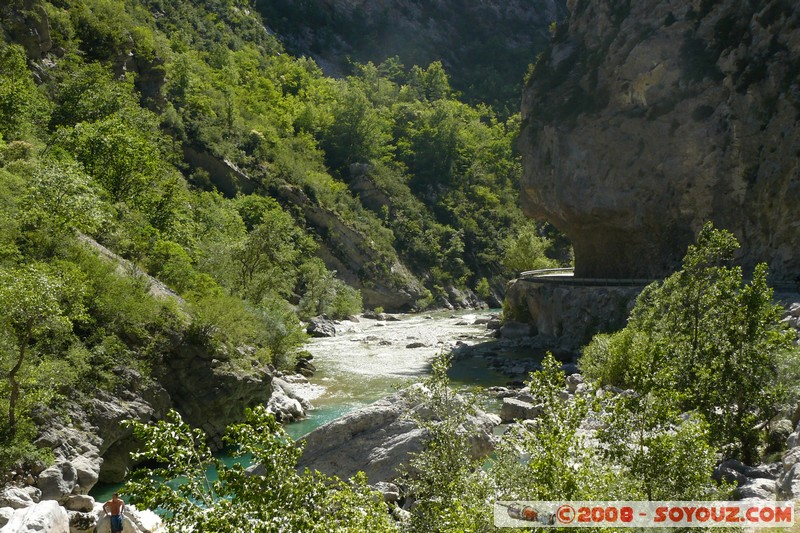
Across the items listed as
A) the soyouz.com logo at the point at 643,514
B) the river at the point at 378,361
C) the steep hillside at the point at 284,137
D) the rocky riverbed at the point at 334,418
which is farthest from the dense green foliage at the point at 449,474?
the steep hillside at the point at 284,137

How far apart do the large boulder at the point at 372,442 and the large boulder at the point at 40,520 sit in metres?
5.54

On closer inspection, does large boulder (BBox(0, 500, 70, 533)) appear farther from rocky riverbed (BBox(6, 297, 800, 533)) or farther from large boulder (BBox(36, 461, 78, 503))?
large boulder (BBox(36, 461, 78, 503))

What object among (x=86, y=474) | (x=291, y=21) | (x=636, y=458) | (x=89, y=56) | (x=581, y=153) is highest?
(x=291, y=21)

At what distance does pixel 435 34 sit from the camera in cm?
14612

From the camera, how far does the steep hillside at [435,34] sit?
131500mm

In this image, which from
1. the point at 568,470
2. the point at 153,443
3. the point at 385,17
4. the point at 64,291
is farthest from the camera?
the point at 385,17

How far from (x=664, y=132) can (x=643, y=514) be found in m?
38.9

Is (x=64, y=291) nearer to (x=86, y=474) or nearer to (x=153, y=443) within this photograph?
(x=86, y=474)

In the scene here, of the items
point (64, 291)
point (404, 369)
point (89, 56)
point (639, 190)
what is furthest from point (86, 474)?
point (89, 56)

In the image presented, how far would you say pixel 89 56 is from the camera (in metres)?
60.2

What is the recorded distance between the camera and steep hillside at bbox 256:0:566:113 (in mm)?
131500

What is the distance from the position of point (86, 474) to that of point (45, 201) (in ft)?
39.7

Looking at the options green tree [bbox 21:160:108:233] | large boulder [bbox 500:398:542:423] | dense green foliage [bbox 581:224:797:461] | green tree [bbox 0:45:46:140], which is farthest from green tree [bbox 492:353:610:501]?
green tree [bbox 0:45:46:140]

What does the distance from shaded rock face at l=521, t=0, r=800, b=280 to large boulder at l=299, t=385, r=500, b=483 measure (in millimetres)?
25547
